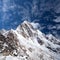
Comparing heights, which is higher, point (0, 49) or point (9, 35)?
point (9, 35)

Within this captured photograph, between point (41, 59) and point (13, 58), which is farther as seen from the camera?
point (41, 59)

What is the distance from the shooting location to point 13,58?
356 feet

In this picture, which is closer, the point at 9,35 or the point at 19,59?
the point at 19,59

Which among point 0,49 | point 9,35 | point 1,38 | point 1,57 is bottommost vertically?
point 1,57

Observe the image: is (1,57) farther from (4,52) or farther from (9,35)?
(9,35)

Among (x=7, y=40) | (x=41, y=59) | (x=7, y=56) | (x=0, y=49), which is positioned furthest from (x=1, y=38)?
(x=41, y=59)

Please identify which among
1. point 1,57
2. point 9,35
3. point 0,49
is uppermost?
point 9,35

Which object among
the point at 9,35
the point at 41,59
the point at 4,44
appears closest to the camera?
the point at 4,44

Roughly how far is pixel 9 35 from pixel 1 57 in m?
49.6

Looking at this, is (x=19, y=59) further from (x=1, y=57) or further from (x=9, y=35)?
(x=9, y=35)

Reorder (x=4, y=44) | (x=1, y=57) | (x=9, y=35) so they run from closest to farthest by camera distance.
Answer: (x=1, y=57)
(x=4, y=44)
(x=9, y=35)

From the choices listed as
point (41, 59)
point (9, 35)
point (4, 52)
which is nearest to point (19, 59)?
point (4, 52)

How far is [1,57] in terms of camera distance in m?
106

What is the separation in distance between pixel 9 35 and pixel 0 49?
3516 cm
